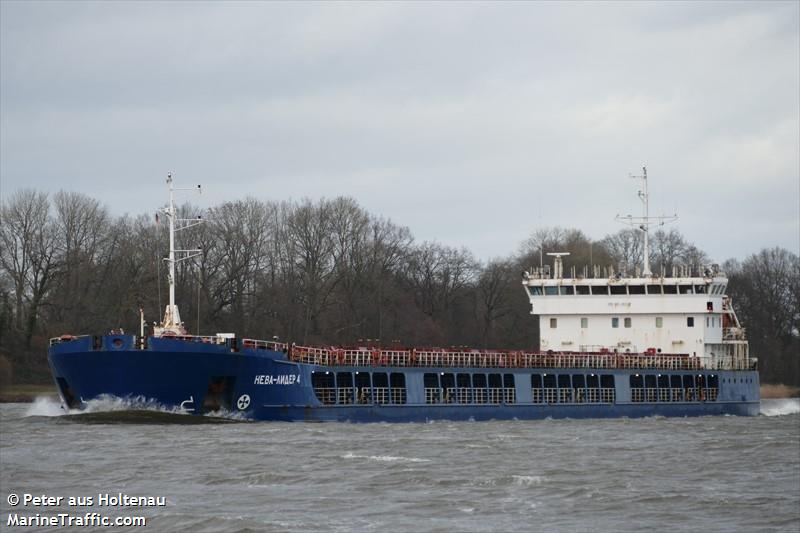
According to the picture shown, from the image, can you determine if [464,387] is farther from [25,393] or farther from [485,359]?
[25,393]

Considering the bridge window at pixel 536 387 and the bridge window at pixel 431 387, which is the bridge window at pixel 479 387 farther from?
the bridge window at pixel 536 387

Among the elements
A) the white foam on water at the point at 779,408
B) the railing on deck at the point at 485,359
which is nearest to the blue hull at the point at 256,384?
the railing on deck at the point at 485,359

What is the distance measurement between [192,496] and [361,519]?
4.98m

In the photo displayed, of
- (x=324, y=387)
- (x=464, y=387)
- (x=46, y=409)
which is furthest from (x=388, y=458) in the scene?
(x=464, y=387)

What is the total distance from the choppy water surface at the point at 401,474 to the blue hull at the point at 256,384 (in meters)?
1.01

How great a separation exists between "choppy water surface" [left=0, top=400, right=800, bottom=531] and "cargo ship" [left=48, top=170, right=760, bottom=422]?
1.30 metres

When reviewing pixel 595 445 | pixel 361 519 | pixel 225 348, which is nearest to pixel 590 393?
pixel 595 445

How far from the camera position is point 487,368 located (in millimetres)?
59812

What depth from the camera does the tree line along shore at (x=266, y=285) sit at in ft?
281

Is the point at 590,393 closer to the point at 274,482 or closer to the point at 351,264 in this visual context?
the point at 274,482

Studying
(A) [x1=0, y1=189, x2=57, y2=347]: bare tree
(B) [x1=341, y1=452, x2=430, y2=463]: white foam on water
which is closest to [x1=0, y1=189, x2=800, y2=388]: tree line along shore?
(A) [x1=0, y1=189, x2=57, y2=347]: bare tree

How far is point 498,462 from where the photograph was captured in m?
39.9

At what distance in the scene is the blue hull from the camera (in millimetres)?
46969

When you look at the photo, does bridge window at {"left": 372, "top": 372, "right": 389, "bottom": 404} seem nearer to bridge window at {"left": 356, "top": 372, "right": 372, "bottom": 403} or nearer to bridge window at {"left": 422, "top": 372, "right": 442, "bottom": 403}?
bridge window at {"left": 356, "top": 372, "right": 372, "bottom": 403}
